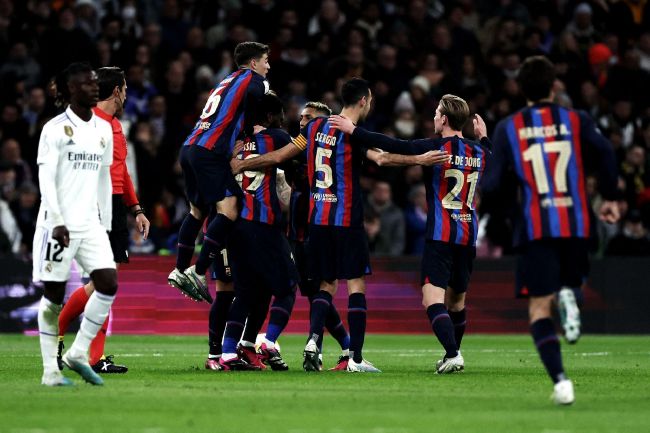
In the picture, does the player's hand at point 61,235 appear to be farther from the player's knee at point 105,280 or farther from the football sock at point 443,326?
the football sock at point 443,326

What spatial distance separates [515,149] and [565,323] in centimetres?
122

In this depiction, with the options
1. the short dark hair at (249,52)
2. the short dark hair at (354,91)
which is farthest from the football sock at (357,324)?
the short dark hair at (249,52)

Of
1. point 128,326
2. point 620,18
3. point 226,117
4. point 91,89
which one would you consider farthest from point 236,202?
point 620,18

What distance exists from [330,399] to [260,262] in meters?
3.10

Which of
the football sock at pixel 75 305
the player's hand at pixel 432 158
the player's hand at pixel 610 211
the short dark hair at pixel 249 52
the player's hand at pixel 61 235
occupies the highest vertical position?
the short dark hair at pixel 249 52

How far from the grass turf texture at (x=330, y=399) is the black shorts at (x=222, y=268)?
0.84 meters

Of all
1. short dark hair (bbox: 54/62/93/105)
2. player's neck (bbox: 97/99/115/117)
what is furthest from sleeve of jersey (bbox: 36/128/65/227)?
player's neck (bbox: 97/99/115/117)

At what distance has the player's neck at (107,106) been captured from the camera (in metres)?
11.7

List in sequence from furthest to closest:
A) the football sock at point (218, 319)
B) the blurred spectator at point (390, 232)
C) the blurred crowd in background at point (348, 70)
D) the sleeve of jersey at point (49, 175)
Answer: the blurred crowd in background at point (348, 70), the blurred spectator at point (390, 232), the football sock at point (218, 319), the sleeve of jersey at point (49, 175)

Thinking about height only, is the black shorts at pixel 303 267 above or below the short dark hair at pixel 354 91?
below

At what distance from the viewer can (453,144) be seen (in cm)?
1200

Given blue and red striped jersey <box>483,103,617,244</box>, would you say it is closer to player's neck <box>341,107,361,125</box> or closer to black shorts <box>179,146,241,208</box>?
player's neck <box>341,107,361,125</box>

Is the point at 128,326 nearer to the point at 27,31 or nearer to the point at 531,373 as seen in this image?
the point at 27,31

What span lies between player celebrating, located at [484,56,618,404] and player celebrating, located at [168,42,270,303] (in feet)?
11.6
